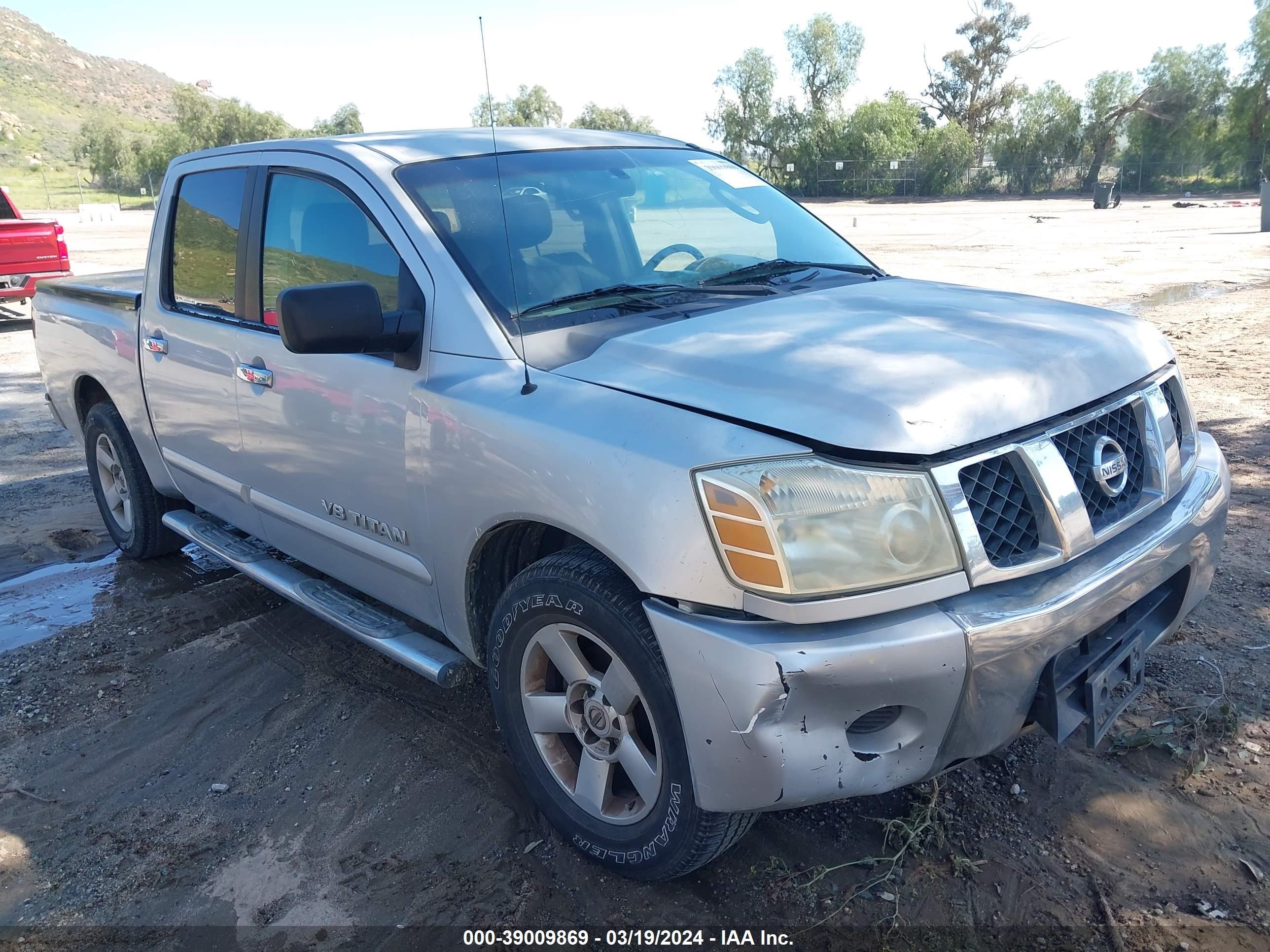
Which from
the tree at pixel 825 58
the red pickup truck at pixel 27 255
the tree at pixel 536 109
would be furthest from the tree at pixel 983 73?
the red pickup truck at pixel 27 255

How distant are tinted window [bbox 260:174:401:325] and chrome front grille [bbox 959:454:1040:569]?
6.03ft

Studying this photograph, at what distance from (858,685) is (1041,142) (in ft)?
198

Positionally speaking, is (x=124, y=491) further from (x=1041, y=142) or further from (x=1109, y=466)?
(x=1041, y=142)

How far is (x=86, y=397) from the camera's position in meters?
5.47

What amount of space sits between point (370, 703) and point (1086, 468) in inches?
103

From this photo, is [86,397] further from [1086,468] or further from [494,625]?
[1086,468]

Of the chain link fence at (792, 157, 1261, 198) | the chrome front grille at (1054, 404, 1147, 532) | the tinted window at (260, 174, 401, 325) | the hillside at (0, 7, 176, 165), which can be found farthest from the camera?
the hillside at (0, 7, 176, 165)

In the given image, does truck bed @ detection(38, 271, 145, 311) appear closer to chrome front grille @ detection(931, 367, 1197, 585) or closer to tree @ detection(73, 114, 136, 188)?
chrome front grille @ detection(931, 367, 1197, 585)

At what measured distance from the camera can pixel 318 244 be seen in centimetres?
350

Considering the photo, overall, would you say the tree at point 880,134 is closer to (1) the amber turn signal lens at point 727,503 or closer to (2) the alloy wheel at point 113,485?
(2) the alloy wheel at point 113,485

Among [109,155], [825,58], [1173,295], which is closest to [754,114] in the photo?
[825,58]

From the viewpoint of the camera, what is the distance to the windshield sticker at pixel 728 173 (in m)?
4.01

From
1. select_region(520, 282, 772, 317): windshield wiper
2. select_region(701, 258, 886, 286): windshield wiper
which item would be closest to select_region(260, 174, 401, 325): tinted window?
select_region(520, 282, 772, 317): windshield wiper

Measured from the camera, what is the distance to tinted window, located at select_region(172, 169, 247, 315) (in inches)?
155
